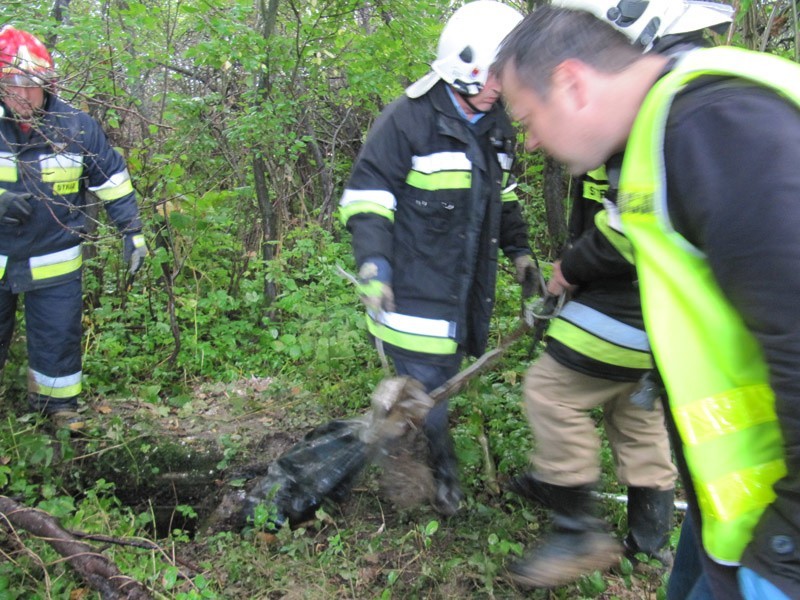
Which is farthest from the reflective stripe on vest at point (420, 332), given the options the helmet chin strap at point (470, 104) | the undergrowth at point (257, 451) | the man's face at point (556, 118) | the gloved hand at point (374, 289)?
the man's face at point (556, 118)

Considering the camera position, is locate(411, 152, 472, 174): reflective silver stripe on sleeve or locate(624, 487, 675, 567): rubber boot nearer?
locate(624, 487, 675, 567): rubber boot

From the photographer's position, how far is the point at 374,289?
95.3 inches

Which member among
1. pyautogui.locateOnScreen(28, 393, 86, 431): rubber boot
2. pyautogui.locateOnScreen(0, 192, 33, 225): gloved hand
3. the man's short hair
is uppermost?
the man's short hair

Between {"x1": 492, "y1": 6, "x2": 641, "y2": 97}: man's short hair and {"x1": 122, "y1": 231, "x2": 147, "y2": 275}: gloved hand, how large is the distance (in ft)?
10.5

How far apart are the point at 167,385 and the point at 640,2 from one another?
4.09 metres

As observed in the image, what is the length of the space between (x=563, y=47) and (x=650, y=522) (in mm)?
1998

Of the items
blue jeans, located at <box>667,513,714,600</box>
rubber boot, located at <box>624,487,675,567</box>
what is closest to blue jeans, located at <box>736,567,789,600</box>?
blue jeans, located at <box>667,513,714,600</box>

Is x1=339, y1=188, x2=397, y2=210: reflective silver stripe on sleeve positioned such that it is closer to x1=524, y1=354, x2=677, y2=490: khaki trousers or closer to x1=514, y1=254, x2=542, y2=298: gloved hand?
x1=514, y1=254, x2=542, y2=298: gloved hand

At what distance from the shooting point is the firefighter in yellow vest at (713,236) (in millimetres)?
844

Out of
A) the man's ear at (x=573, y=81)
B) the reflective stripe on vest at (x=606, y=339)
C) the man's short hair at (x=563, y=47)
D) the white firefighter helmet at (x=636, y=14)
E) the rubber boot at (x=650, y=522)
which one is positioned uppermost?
the white firefighter helmet at (x=636, y=14)

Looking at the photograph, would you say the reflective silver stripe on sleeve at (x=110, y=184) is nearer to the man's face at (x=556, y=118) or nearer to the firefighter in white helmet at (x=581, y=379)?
the firefighter in white helmet at (x=581, y=379)

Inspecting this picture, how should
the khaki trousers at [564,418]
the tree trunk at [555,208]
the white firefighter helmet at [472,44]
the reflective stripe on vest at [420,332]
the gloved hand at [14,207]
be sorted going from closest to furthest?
the khaki trousers at [564,418], the white firefighter helmet at [472,44], the reflective stripe on vest at [420,332], the gloved hand at [14,207], the tree trunk at [555,208]

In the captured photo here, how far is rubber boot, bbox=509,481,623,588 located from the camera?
2100 millimetres

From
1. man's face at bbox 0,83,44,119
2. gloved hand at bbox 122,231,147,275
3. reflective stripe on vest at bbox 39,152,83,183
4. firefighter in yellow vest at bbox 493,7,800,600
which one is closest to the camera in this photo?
firefighter in yellow vest at bbox 493,7,800,600
